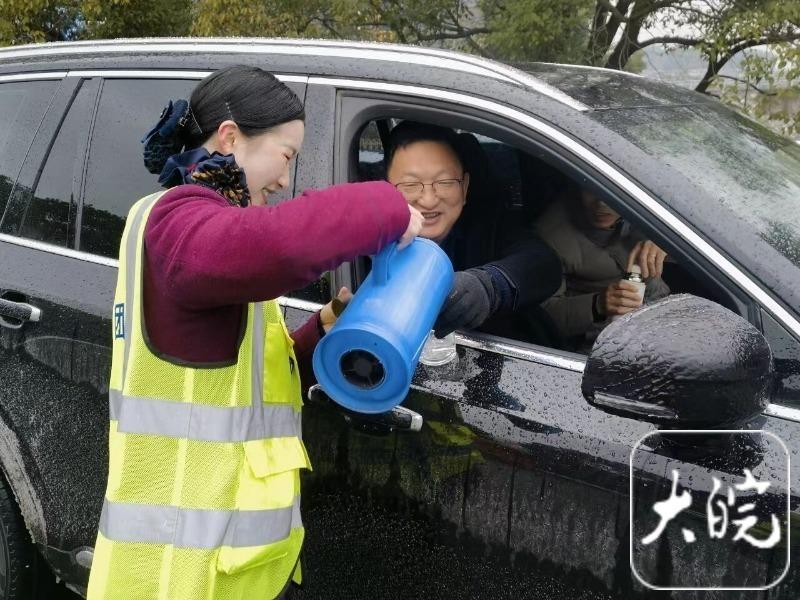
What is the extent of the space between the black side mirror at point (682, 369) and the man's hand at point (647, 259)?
954 mm

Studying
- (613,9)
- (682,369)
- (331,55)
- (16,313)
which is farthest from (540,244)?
(613,9)

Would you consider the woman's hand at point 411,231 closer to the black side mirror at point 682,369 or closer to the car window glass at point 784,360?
the black side mirror at point 682,369

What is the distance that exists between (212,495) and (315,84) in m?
1.06

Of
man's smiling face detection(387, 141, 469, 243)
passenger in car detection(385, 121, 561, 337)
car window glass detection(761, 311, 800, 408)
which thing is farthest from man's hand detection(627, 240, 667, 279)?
car window glass detection(761, 311, 800, 408)

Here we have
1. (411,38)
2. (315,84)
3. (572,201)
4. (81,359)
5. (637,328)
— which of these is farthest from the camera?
(411,38)

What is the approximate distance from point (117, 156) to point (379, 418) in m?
1.11

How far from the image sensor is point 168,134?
163cm

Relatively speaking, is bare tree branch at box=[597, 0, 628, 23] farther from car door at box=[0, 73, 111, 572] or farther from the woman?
the woman

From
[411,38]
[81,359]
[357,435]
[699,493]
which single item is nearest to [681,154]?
[699,493]

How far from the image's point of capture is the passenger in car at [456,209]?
2379 mm

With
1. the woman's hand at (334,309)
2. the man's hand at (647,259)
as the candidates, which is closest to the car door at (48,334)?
the woman's hand at (334,309)

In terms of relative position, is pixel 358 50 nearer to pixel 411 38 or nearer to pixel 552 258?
pixel 552 258

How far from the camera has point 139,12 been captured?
1155cm

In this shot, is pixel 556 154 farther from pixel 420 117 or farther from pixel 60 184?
pixel 60 184
